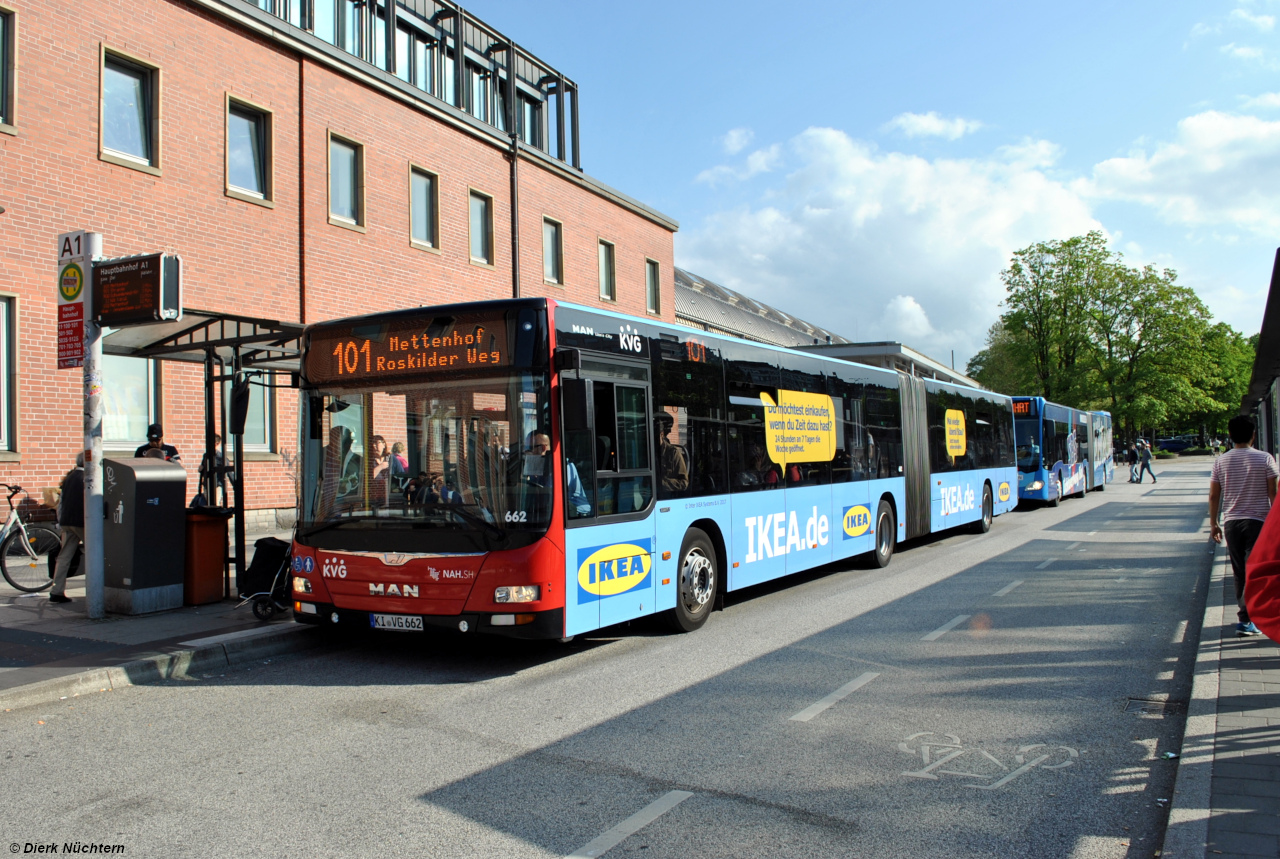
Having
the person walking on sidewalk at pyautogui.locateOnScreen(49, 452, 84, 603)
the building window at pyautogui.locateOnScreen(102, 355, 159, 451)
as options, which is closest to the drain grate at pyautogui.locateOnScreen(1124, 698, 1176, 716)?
the person walking on sidewalk at pyautogui.locateOnScreen(49, 452, 84, 603)

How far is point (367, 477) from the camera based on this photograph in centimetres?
741

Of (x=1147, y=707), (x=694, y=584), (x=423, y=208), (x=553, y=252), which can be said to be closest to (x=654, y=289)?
(x=553, y=252)

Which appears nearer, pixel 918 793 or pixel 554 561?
pixel 918 793

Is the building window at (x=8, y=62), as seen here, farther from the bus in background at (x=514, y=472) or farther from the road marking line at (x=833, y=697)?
the road marking line at (x=833, y=697)

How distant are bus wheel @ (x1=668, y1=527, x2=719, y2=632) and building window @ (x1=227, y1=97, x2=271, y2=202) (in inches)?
474

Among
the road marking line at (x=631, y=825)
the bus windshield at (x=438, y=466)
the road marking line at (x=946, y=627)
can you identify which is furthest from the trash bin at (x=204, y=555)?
the road marking line at (x=946, y=627)

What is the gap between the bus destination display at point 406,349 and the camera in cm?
Answer: 711

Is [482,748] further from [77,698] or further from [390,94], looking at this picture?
[390,94]

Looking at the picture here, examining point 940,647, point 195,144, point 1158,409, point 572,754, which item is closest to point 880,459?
point 940,647

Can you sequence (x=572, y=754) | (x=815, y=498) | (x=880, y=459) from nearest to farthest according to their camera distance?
1. (x=572, y=754)
2. (x=815, y=498)
3. (x=880, y=459)

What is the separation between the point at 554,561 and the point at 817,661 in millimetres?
2199

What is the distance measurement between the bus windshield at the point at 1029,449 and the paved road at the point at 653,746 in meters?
19.0

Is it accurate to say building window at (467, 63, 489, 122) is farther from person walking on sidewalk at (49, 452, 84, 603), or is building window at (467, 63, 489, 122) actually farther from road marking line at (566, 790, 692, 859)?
road marking line at (566, 790, 692, 859)

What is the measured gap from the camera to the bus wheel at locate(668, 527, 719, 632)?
8523 millimetres
